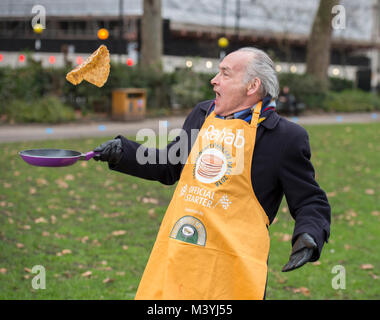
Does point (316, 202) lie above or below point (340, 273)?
above

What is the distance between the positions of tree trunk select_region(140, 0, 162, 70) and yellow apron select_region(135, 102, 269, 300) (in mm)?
16728

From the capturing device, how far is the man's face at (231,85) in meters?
2.76

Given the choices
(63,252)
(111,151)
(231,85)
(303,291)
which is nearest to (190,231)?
(111,151)

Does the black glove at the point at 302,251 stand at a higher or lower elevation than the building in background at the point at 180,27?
lower

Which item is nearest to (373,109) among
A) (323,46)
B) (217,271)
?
(323,46)

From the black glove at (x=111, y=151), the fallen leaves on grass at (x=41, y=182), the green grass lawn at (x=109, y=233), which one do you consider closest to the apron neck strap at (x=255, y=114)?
the black glove at (x=111, y=151)

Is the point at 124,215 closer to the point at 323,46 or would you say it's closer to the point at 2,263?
the point at 2,263

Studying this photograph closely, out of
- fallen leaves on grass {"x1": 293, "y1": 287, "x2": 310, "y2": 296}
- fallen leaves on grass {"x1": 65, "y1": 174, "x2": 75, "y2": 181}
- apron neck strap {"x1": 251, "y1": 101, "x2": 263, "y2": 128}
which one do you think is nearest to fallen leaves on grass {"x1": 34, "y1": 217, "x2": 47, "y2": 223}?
fallen leaves on grass {"x1": 65, "y1": 174, "x2": 75, "y2": 181}

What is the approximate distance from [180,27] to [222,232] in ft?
118

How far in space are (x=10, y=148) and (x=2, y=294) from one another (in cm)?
698

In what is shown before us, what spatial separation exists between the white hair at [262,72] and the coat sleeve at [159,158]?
405mm

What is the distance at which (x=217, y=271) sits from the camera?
2629 millimetres

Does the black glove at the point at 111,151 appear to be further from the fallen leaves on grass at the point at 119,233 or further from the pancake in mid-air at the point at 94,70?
the fallen leaves on grass at the point at 119,233

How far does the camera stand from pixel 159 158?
3.09 metres
